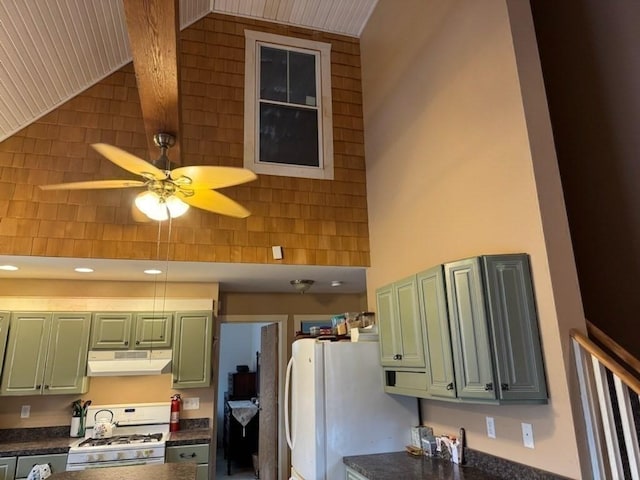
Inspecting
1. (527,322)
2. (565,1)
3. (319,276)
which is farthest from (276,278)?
(565,1)

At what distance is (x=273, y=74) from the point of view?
496cm

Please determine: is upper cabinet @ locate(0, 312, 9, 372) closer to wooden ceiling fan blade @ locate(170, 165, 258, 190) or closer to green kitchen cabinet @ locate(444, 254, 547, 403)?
wooden ceiling fan blade @ locate(170, 165, 258, 190)

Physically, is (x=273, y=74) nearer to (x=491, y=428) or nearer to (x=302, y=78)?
(x=302, y=78)

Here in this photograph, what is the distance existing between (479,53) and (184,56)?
10.3 ft

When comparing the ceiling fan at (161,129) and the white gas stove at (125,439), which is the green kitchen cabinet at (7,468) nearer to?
the white gas stove at (125,439)

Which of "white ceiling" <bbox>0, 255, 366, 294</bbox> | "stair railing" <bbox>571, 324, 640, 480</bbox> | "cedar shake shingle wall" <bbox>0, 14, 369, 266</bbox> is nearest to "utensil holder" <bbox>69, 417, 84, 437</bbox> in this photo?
"white ceiling" <bbox>0, 255, 366, 294</bbox>

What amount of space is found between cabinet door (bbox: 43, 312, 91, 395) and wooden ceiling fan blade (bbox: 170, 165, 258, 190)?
2.77 metres

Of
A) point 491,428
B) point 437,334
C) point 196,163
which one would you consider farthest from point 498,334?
point 196,163

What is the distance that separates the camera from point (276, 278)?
4961mm

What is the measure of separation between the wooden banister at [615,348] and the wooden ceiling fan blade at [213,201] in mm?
2369

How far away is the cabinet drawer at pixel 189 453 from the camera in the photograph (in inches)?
165

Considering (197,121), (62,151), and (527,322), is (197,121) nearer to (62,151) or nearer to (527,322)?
(62,151)

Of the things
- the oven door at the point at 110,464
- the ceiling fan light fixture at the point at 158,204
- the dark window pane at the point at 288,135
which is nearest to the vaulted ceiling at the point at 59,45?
the dark window pane at the point at 288,135

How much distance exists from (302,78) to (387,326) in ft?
10.4
